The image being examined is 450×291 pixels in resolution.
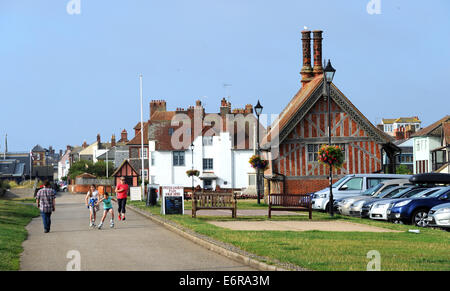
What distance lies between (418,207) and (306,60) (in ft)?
109

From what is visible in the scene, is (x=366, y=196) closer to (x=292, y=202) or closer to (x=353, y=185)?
(x=353, y=185)

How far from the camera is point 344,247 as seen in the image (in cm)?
1537

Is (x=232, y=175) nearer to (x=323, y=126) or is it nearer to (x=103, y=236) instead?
(x=323, y=126)

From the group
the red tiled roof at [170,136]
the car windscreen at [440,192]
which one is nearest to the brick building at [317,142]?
the car windscreen at [440,192]

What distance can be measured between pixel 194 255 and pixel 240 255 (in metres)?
1.44

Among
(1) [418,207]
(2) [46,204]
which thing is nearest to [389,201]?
(1) [418,207]

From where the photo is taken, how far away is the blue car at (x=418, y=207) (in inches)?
948

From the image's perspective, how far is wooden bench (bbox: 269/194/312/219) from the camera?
28.0 metres

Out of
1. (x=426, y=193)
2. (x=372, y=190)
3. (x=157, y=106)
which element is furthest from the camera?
(x=157, y=106)

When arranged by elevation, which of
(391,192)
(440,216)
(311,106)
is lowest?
(440,216)

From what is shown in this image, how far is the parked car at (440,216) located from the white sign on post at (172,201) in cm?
999

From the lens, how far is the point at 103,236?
19906mm

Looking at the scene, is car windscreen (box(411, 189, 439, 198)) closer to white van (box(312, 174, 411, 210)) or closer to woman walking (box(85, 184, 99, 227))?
white van (box(312, 174, 411, 210))
